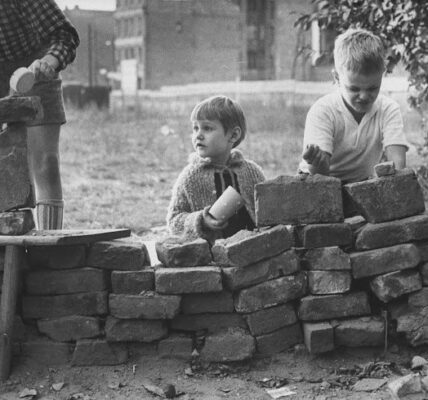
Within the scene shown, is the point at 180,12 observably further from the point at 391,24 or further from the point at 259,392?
the point at 259,392

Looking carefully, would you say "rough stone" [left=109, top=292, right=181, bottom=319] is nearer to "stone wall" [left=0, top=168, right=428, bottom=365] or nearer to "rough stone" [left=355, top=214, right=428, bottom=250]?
"stone wall" [left=0, top=168, right=428, bottom=365]

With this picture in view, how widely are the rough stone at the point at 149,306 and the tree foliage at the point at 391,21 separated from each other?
3054 mm

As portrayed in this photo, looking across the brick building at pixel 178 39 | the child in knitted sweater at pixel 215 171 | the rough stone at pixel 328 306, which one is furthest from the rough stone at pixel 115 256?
the brick building at pixel 178 39

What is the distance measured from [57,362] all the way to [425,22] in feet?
12.1

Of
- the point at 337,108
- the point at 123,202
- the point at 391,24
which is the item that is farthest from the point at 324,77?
the point at 337,108

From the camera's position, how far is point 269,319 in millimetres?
3598

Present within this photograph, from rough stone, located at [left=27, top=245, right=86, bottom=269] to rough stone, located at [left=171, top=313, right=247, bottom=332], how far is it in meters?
0.49

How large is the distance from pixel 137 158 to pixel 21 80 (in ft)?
30.2

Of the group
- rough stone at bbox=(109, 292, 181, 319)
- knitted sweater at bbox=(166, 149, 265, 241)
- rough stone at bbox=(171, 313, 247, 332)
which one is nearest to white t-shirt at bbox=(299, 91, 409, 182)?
knitted sweater at bbox=(166, 149, 265, 241)

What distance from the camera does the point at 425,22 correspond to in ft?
19.2

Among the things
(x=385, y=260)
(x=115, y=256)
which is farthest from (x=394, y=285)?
(x=115, y=256)

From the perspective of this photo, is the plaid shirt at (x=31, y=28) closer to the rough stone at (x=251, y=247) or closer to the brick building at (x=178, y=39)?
the rough stone at (x=251, y=247)

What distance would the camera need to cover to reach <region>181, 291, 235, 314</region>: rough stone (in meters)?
3.59

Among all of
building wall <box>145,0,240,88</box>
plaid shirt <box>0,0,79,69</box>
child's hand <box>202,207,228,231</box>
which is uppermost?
building wall <box>145,0,240,88</box>
